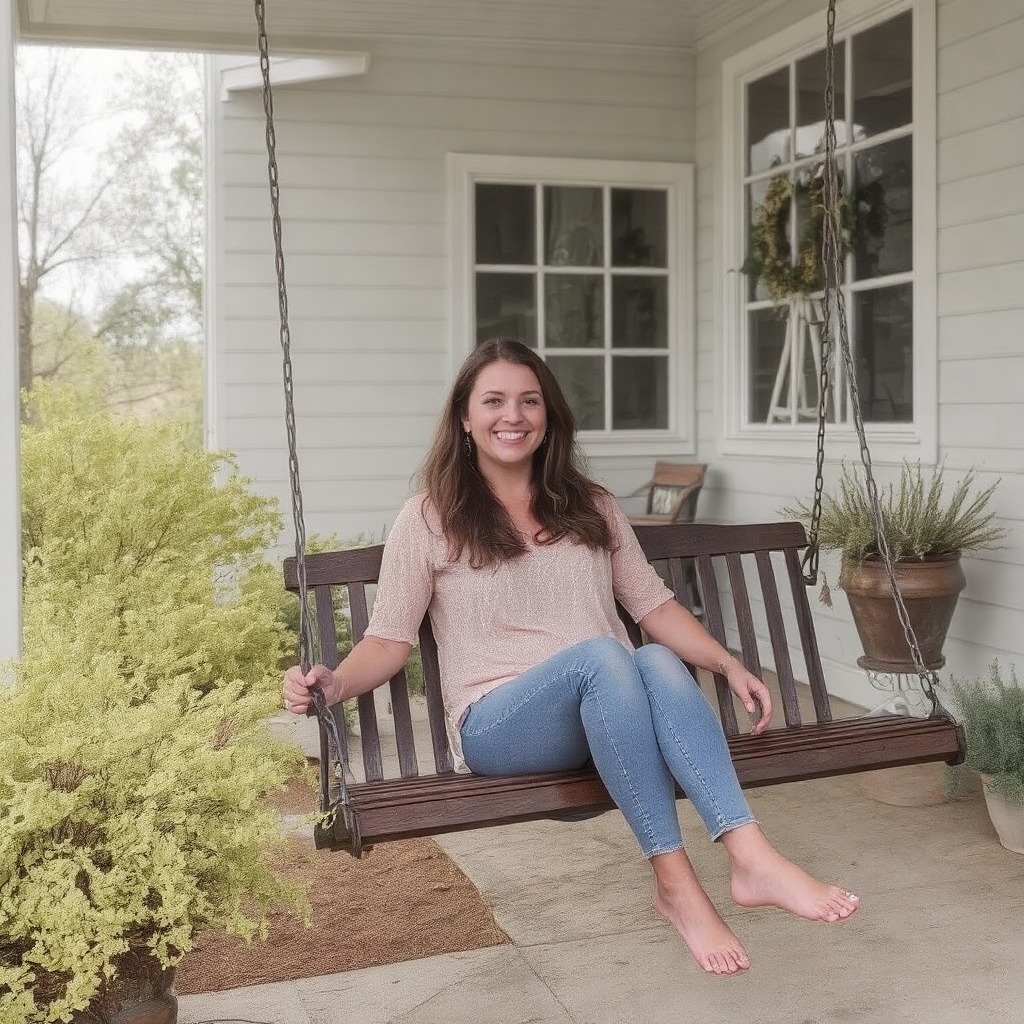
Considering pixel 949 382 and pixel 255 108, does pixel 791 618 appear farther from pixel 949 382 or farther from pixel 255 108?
pixel 255 108

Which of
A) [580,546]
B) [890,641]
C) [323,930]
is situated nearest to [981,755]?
[890,641]

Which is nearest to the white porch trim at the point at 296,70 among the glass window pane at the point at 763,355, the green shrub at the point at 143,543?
the glass window pane at the point at 763,355

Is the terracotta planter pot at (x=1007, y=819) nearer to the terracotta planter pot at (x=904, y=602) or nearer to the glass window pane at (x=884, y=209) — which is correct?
the terracotta planter pot at (x=904, y=602)

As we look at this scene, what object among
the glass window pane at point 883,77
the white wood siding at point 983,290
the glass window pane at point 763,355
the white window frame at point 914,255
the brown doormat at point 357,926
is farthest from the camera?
the glass window pane at point 763,355

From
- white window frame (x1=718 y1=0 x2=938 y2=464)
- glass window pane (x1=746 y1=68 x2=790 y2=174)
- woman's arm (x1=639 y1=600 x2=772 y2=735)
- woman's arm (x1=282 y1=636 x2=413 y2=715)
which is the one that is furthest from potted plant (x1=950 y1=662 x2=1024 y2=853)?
glass window pane (x1=746 y1=68 x2=790 y2=174)

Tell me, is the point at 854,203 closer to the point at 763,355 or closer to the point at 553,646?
the point at 763,355

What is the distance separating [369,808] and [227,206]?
433 cm

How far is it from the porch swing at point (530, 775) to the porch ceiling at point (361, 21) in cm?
315

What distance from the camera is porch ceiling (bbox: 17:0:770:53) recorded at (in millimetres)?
5699

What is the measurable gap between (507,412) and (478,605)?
0.40 meters

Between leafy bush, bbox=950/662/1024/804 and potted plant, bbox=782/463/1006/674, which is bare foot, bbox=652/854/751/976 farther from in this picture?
potted plant, bbox=782/463/1006/674

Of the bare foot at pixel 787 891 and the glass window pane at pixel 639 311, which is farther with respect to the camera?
the glass window pane at pixel 639 311

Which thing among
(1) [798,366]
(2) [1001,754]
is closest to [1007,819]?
(2) [1001,754]

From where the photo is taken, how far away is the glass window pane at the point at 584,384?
21.1 ft
